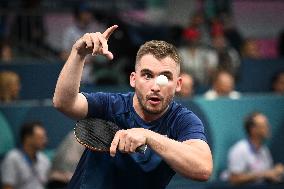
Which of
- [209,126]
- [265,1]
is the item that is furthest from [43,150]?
[265,1]

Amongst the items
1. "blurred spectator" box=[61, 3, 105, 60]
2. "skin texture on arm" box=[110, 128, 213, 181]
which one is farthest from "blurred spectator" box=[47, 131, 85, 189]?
"blurred spectator" box=[61, 3, 105, 60]

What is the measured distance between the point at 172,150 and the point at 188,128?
0.47 metres

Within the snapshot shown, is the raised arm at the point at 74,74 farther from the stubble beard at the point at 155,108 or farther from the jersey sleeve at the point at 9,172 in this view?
the jersey sleeve at the point at 9,172

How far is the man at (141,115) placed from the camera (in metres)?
3.96

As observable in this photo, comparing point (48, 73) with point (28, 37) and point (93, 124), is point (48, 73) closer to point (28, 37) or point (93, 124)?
point (28, 37)

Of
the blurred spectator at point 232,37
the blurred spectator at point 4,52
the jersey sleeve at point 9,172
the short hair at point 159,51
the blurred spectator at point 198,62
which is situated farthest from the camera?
the blurred spectator at point 232,37

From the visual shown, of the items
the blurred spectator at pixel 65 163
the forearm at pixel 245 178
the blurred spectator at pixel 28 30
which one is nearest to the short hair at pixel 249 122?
the forearm at pixel 245 178

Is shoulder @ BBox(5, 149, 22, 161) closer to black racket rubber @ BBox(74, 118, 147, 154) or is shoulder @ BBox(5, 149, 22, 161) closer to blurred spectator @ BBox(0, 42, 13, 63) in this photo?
black racket rubber @ BBox(74, 118, 147, 154)

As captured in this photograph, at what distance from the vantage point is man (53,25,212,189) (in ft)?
13.0

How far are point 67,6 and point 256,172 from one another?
24.6ft

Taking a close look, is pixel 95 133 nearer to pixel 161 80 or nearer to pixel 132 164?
pixel 132 164

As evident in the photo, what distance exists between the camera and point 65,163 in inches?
296

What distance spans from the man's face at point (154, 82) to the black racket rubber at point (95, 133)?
239 mm

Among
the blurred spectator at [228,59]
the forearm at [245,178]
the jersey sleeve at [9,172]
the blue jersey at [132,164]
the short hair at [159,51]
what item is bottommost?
the forearm at [245,178]
